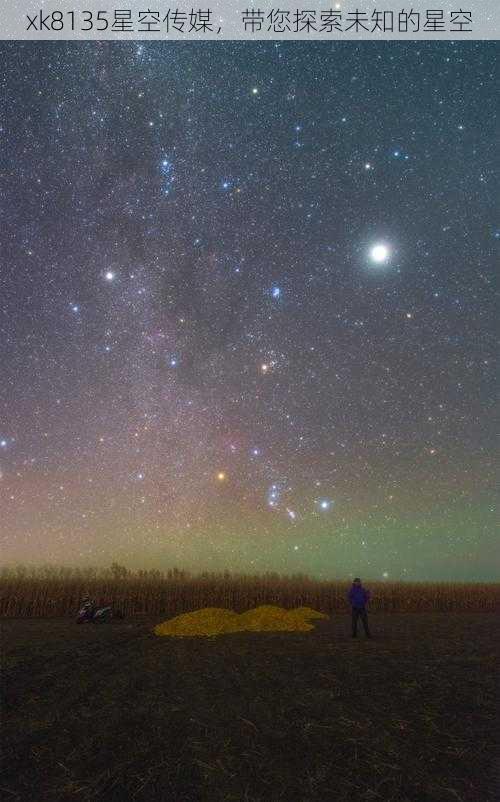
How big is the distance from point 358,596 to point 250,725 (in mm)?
11456

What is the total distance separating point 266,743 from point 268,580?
29.9m

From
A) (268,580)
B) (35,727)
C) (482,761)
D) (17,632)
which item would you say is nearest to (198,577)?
(268,580)

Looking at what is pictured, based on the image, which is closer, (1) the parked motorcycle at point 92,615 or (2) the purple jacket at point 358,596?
(2) the purple jacket at point 358,596

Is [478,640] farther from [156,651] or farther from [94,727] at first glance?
[94,727]

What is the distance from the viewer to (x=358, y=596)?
18.7 m

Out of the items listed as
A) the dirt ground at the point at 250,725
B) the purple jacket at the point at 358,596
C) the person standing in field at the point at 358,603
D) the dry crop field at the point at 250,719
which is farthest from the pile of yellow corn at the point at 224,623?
the dirt ground at the point at 250,725

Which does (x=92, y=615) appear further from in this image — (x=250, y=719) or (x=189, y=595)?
(x=250, y=719)

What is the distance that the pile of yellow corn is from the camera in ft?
63.7

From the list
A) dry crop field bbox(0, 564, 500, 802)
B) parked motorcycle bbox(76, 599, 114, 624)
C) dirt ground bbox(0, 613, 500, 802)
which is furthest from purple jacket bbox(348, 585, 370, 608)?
parked motorcycle bbox(76, 599, 114, 624)

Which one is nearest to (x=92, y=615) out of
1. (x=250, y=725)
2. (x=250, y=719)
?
(x=250, y=719)

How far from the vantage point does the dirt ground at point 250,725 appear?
20.0 feet

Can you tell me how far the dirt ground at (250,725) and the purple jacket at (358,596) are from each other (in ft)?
10.3

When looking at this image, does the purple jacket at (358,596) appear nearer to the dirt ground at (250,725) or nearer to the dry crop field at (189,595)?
the dirt ground at (250,725)

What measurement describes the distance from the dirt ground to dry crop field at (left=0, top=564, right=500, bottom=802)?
0.10ft
